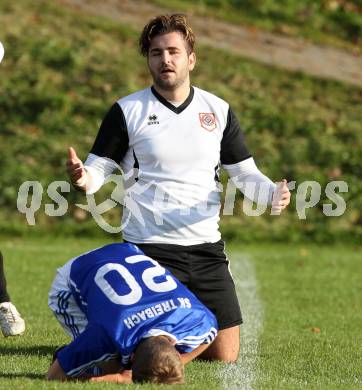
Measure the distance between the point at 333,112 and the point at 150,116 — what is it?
12.5m

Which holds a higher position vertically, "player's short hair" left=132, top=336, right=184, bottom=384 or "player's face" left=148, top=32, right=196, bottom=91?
"player's face" left=148, top=32, right=196, bottom=91

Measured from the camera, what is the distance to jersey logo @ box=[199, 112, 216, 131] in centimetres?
727

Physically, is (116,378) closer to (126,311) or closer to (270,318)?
(126,311)

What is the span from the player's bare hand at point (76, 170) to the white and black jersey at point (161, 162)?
297 millimetres

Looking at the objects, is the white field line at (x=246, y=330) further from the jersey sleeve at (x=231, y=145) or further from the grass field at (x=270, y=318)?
the jersey sleeve at (x=231, y=145)

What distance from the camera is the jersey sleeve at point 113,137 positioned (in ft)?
23.4

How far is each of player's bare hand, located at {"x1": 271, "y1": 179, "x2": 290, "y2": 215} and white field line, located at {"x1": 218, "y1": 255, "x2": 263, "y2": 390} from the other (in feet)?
3.35

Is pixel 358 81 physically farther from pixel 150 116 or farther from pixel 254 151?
pixel 150 116

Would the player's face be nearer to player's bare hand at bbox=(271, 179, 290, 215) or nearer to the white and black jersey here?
the white and black jersey

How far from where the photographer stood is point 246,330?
363 inches

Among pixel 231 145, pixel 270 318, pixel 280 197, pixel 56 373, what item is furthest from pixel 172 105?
pixel 270 318

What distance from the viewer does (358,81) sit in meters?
20.4

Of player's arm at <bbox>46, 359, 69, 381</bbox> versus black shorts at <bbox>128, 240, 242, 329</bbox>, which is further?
black shorts at <bbox>128, 240, 242, 329</bbox>

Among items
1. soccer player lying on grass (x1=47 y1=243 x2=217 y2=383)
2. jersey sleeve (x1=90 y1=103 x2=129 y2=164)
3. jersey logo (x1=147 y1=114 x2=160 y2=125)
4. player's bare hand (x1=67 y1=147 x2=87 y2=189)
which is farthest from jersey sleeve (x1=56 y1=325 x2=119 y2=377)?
jersey logo (x1=147 y1=114 x2=160 y2=125)
